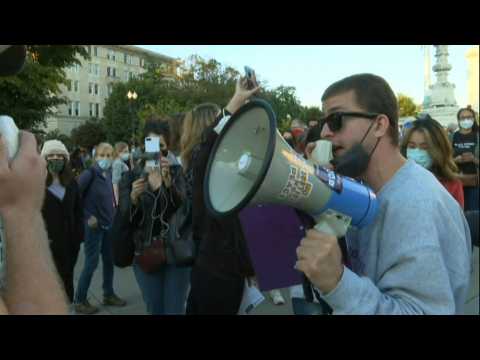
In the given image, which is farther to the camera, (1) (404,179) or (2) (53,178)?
(2) (53,178)

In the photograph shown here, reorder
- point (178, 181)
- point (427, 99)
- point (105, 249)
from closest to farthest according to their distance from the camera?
point (178, 181) < point (105, 249) < point (427, 99)

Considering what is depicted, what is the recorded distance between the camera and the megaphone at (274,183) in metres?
1.27

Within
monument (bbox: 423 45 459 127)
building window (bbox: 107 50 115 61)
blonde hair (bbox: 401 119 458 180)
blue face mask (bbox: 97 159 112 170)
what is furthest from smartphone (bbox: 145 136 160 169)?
building window (bbox: 107 50 115 61)

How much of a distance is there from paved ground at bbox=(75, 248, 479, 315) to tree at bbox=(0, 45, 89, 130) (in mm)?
11714

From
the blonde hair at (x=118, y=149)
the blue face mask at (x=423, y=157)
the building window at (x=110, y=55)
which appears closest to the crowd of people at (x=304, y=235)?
the blue face mask at (x=423, y=157)

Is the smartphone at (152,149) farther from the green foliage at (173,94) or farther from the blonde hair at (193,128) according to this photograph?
the green foliage at (173,94)

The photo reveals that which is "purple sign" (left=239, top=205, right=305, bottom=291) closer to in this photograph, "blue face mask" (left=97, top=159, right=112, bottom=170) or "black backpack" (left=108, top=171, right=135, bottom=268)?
"black backpack" (left=108, top=171, right=135, bottom=268)

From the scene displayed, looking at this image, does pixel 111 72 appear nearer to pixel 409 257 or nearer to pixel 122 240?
pixel 122 240

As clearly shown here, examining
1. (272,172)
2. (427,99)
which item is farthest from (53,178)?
(427,99)

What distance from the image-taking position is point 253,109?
1.44 m

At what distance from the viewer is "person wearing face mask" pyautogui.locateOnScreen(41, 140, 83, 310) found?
3.86m

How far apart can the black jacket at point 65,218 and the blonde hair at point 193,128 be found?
1.41 meters
